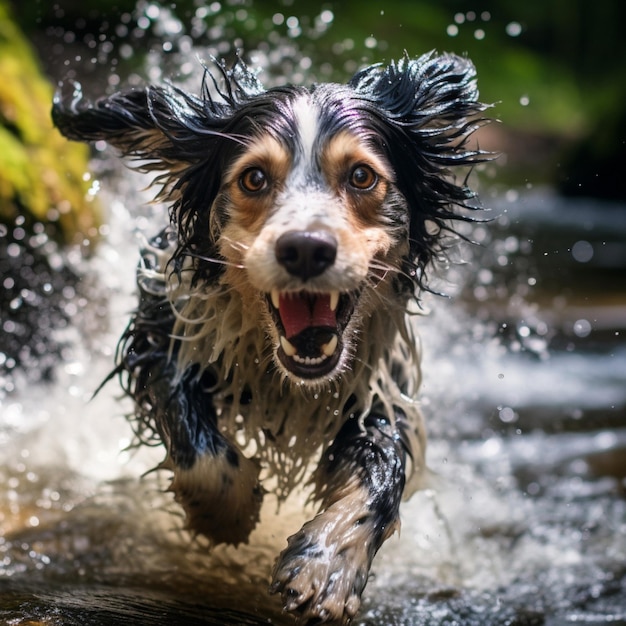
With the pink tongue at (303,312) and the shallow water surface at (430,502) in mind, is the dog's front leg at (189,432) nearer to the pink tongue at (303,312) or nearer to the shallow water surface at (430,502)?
the shallow water surface at (430,502)

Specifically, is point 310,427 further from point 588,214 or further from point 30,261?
point 588,214

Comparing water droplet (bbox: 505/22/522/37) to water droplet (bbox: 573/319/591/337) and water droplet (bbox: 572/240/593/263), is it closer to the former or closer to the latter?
water droplet (bbox: 572/240/593/263)

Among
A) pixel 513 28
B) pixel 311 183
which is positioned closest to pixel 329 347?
pixel 311 183

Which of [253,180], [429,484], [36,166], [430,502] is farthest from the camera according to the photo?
[36,166]

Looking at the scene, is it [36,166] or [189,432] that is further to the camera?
[36,166]

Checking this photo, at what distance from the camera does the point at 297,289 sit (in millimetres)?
2467

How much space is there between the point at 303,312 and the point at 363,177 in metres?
0.45

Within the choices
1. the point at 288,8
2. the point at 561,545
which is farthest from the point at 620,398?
the point at 288,8

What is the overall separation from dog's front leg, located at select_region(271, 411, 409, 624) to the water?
1.42 ft

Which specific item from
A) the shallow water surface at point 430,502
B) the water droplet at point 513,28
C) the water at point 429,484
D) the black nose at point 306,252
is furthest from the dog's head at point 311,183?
the water droplet at point 513,28

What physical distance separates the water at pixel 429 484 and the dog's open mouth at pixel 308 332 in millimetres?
818

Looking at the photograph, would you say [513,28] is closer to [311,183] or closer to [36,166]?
[36,166]

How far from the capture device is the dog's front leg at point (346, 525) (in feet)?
7.78

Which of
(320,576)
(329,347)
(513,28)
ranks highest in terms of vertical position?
(513,28)
